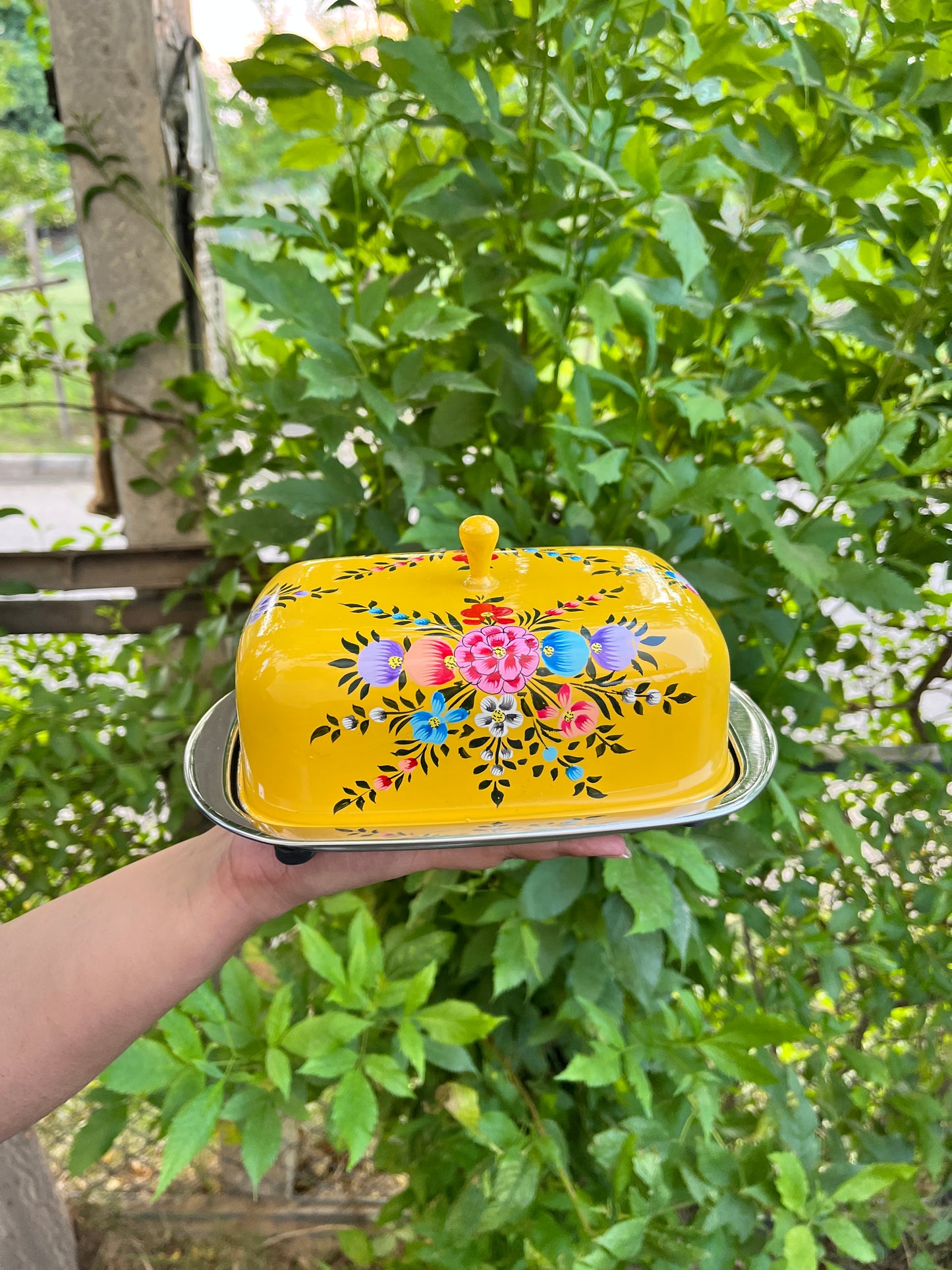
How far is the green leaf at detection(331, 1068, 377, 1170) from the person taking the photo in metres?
0.61

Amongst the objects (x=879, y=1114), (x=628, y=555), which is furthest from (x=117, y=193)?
(x=879, y=1114)

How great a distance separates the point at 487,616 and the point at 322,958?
1.05 ft

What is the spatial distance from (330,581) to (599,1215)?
0.62m

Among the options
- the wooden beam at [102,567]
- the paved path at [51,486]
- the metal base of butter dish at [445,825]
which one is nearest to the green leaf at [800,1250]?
the metal base of butter dish at [445,825]

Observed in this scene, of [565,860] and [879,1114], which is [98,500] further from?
[879,1114]

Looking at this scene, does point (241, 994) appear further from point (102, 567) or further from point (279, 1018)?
point (102, 567)

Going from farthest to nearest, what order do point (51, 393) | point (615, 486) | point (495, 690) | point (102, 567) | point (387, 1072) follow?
point (51, 393)
point (102, 567)
point (615, 486)
point (387, 1072)
point (495, 690)

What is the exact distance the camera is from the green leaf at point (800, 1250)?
0.67m

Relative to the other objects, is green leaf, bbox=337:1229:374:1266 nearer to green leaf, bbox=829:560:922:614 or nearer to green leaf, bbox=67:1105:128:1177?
green leaf, bbox=67:1105:128:1177

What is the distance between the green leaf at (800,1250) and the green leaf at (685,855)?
0.92ft

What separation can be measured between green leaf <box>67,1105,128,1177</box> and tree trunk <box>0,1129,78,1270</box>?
13.3 inches

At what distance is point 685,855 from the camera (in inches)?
27.5

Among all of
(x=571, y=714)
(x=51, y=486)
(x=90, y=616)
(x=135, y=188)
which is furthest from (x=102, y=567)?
(x=51, y=486)

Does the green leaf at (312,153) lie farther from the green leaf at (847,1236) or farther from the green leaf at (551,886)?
the green leaf at (847,1236)
